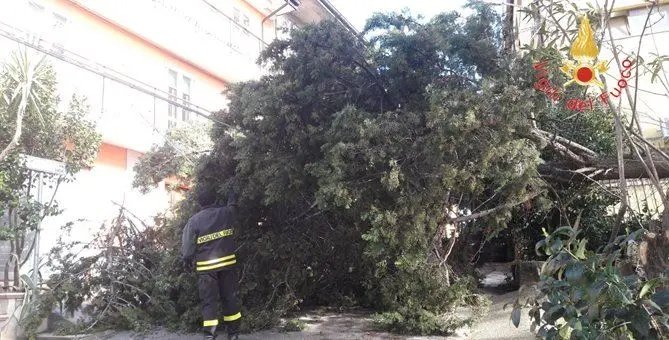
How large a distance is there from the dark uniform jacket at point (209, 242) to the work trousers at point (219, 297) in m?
0.10

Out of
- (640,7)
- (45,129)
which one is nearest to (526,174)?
(45,129)

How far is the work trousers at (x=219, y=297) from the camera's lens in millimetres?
5961

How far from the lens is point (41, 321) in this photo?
21.8 feet

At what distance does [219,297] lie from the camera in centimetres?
617

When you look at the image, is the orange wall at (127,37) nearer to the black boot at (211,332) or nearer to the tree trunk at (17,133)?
the tree trunk at (17,133)

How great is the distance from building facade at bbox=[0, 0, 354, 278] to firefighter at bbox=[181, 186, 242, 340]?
4260mm

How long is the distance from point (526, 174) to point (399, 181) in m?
1.64

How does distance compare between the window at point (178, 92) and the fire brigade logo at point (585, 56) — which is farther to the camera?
the window at point (178, 92)

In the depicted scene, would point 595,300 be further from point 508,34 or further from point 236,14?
point 236,14

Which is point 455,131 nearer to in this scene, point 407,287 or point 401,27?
point 401,27

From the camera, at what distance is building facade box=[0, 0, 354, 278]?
11.4 m

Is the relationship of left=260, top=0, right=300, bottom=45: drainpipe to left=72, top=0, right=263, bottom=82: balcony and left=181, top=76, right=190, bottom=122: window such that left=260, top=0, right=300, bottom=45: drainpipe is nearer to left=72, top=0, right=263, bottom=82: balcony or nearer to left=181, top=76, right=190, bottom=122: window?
left=72, top=0, right=263, bottom=82: balcony

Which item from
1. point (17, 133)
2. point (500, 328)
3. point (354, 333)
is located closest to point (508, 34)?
point (500, 328)

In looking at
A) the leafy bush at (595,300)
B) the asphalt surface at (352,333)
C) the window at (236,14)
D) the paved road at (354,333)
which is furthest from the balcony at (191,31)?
the leafy bush at (595,300)
